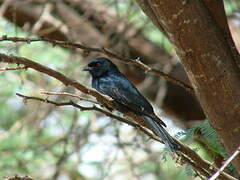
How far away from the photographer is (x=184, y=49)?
2627 millimetres

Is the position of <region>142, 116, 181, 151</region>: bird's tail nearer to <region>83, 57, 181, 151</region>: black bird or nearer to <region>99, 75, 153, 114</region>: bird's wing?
<region>83, 57, 181, 151</region>: black bird

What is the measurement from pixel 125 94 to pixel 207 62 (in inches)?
59.2

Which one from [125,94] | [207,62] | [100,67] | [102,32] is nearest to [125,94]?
[125,94]

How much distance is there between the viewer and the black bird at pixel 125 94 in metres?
3.12

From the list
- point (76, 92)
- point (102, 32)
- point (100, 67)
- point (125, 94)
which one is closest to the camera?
point (125, 94)

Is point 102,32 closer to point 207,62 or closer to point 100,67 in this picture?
point 100,67

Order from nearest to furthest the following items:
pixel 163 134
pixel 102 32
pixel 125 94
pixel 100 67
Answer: pixel 163 134 < pixel 125 94 < pixel 100 67 < pixel 102 32

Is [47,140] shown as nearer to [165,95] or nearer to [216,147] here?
[165,95]

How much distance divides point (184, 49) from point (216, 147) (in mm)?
688

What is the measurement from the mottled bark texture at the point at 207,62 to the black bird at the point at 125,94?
0.94 feet

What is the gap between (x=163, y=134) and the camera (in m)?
2.98

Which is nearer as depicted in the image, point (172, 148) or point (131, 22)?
point (172, 148)

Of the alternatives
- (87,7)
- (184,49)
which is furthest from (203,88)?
(87,7)

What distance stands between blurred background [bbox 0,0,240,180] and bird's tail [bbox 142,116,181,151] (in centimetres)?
257
